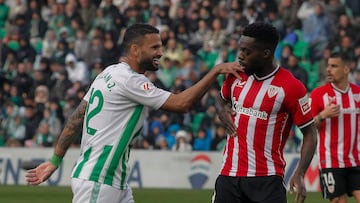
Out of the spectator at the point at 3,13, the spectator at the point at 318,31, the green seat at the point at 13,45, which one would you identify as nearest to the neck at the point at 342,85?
the spectator at the point at 318,31

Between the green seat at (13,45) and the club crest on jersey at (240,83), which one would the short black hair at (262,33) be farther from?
the green seat at (13,45)

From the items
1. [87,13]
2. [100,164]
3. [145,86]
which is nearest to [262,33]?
[145,86]

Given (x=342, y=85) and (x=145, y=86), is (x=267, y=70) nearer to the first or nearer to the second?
(x=145, y=86)

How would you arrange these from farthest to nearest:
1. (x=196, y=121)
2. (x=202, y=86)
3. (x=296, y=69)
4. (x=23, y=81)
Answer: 1. (x=23, y=81)
2. (x=196, y=121)
3. (x=296, y=69)
4. (x=202, y=86)

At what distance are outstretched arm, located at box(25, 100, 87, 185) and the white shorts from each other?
0.52 meters

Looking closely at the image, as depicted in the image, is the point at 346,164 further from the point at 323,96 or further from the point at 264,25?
the point at 264,25

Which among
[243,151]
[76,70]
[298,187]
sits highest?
[243,151]

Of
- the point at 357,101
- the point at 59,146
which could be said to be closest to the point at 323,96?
the point at 357,101

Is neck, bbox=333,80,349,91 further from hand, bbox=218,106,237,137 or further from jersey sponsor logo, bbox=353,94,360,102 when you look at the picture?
hand, bbox=218,106,237,137

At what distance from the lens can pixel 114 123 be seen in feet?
27.0

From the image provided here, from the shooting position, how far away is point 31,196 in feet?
61.0

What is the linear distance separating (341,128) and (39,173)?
528 centimetres

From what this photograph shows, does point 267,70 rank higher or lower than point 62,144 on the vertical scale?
higher

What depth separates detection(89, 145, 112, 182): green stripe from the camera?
26.8 feet
